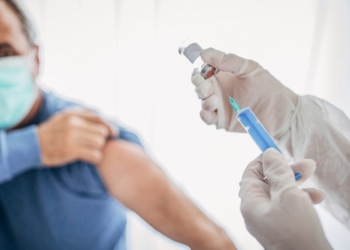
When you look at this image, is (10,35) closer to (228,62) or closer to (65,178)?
(65,178)

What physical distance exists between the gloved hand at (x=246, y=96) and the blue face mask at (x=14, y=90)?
18.6 inches

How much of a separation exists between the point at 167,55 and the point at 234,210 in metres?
0.60

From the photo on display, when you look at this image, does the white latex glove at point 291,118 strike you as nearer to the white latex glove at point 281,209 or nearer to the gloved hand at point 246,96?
the gloved hand at point 246,96

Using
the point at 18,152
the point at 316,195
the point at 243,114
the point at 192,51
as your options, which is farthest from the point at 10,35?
the point at 316,195

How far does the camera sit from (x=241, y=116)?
0.87 metres

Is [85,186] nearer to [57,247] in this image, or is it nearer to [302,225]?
[57,247]

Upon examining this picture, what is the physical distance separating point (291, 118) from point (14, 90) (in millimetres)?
819

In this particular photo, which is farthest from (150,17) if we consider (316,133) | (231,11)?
(316,133)

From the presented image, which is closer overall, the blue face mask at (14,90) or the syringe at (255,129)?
the blue face mask at (14,90)

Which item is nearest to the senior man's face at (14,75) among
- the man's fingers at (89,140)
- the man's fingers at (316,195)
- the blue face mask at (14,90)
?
the blue face mask at (14,90)

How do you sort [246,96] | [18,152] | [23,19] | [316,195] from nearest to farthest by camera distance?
[18,152] < [23,19] < [316,195] < [246,96]

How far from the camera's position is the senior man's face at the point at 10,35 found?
0.65 meters

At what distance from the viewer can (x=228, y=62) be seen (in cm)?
97

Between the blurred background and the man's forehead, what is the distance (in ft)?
0.83
